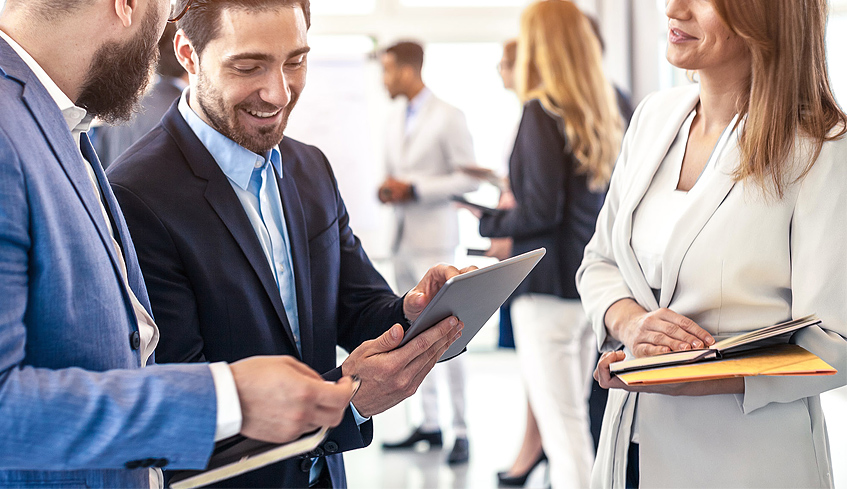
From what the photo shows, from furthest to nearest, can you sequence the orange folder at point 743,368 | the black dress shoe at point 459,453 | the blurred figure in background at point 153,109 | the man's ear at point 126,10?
the black dress shoe at point 459,453, the blurred figure in background at point 153,109, the orange folder at point 743,368, the man's ear at point 126,10

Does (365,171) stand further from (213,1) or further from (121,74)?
(121,74)

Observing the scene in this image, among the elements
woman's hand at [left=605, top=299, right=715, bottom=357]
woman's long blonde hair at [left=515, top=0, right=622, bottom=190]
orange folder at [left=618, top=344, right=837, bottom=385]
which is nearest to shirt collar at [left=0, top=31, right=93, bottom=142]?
orange folder at [left=618, top=344, right=837, bottom=385]

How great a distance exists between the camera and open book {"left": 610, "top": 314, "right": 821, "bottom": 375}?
4.01 ft

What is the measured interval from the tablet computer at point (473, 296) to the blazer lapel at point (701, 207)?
310 mm

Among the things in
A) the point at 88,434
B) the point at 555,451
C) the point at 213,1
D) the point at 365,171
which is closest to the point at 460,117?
the point at 365,171

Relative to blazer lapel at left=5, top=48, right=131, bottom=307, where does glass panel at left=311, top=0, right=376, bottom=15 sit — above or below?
above

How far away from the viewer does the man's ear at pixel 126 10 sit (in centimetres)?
109

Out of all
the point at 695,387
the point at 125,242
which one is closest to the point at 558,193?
the point at 695,387

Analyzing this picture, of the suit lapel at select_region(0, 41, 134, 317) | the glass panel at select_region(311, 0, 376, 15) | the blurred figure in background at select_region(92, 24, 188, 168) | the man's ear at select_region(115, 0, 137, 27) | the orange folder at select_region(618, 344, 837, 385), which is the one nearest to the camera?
the suit lapel at select_region(0, 41, 134, 317)

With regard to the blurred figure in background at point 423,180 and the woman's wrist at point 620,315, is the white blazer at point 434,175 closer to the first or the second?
the blurred figure in background at point 423,180

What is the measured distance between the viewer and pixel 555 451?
3.02m

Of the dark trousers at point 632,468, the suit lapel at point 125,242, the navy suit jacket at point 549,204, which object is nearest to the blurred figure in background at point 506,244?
the navy suit jacket at point 549,204

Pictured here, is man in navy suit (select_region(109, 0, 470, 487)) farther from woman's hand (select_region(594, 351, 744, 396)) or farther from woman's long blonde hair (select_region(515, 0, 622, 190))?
woman's long blonde hair (select_region(515, 0, 622, 190))

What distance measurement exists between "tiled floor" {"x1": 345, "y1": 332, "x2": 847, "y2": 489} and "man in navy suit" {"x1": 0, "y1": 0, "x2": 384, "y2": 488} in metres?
1.95
